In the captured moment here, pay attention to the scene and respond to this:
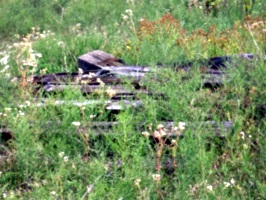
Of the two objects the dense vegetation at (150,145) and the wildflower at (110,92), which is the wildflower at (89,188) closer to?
the dense vegetation at (150,145)

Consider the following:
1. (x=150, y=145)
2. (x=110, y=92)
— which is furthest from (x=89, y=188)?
(x=110, y=92)

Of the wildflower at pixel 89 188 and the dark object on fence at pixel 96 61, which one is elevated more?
the dark object on fence at pixel 96 61

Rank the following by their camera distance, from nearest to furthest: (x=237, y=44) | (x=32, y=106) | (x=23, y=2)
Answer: (x=32, y=106), (x=237, y=44), (x=23, y=2)

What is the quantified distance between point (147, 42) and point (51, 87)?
68.2 inches

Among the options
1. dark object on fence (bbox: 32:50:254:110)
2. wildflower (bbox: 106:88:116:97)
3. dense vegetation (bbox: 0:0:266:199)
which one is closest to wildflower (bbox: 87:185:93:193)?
dense vegetation (bbox: 0:0:266:199)

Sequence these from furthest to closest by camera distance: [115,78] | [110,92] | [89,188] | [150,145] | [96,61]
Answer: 1. [96,61]
2. [115,78]
3. [110,92]
4. [150,145]
5. [89,188]

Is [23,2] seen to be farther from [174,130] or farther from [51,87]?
[174,130]

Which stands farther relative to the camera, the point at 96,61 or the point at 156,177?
the point at 96,61

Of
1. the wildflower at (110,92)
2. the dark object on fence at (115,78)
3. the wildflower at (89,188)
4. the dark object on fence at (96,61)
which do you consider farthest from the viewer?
the dark object on fence at (96,61)

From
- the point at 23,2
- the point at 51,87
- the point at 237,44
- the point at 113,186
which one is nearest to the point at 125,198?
the point at 113,186

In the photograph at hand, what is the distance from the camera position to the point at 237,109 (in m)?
5.09

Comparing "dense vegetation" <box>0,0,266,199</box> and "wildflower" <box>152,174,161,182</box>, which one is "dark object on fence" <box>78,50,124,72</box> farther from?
"wildflower" <box>152,174,161,182</box>

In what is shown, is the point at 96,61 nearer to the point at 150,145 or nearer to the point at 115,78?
the point at 115,78

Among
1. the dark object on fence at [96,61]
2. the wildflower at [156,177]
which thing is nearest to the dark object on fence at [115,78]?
the dark object on fence at [96,61]
